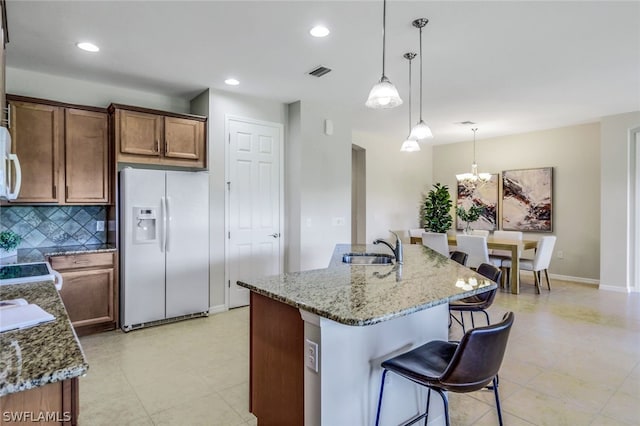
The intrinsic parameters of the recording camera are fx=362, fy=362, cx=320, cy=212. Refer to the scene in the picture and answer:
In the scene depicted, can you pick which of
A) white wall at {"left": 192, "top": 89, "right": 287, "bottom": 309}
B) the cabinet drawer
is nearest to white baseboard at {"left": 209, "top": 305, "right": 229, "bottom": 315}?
white wall at {"left": 192, "top": 89, "right": 287, "bottom": 309}

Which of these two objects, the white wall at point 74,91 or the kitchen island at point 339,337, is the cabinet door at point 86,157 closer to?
the white wall at point 74,91

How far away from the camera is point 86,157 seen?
3.64 meters

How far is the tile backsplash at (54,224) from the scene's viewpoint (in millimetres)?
3587

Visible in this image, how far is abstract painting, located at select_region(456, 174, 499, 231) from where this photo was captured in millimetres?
7000

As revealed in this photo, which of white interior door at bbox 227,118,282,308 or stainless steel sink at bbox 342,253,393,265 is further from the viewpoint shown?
white interior door at bbox 227,118,282,308

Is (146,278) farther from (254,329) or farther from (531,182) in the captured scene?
(531,182)

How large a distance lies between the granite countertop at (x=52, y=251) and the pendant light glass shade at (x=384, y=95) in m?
2.92

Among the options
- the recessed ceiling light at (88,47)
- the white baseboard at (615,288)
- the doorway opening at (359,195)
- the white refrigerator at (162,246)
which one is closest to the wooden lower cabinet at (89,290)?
the white refrigerator at (162,246)

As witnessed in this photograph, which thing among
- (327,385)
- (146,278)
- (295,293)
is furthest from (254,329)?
(146,278)

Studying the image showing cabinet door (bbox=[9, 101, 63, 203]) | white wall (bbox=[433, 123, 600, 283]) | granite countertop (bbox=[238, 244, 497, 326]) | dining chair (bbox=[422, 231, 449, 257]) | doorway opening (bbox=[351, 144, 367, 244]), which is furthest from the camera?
doorway opening (bbox=[351, 144, 367, 244])

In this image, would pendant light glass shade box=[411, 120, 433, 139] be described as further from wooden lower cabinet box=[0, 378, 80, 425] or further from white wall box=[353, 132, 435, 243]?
white wall box=[353, 132, 435, 243]

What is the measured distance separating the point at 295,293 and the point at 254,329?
0.46m

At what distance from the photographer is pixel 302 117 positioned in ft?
15.4

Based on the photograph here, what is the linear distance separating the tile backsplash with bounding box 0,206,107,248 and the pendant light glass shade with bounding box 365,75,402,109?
331 centimetres
